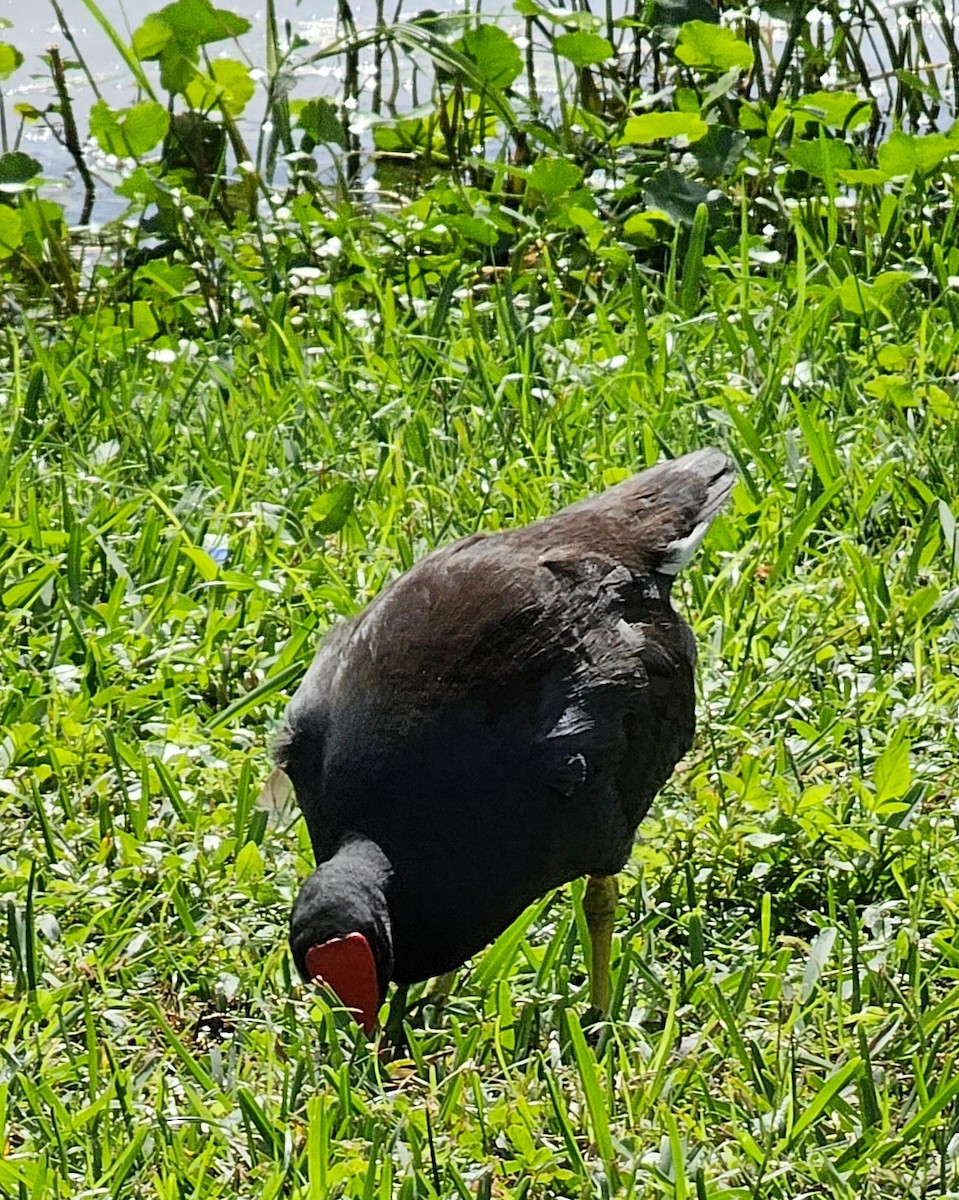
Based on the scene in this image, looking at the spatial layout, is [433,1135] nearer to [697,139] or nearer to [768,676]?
[768,676]

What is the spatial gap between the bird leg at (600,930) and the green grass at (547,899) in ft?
0.13

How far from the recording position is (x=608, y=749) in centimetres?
299

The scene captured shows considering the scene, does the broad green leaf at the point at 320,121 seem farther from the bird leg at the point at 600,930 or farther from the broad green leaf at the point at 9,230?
the bird leg at the point at 600,930

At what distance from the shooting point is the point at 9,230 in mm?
5359

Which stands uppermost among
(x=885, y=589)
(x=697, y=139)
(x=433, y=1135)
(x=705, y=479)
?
(x=697, y=139)

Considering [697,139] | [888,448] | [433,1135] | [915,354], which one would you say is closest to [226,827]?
[433,1135]

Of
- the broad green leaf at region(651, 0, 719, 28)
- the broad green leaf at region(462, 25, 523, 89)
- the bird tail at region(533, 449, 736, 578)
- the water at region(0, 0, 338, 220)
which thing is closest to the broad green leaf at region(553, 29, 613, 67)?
the broad green leaf at region(462, 25, 523, 89)

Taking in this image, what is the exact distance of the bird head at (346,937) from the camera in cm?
265

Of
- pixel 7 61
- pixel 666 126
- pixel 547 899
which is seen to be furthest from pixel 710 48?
pixel 547 899

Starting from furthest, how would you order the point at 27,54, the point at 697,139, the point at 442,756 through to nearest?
the point at 27,54 → the point at 697,139 → the point at 442,756

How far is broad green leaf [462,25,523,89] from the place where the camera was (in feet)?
18.0

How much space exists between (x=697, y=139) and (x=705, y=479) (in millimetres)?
2225

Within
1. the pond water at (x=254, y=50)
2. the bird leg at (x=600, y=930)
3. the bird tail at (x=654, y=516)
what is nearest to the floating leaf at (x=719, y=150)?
the pond water at (x=254, y=50)

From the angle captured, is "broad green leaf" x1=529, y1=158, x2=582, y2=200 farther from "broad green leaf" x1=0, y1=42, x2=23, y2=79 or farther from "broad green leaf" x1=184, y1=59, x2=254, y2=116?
"broad green leaf" x1=0, y1=42, x2=23, y2=79
